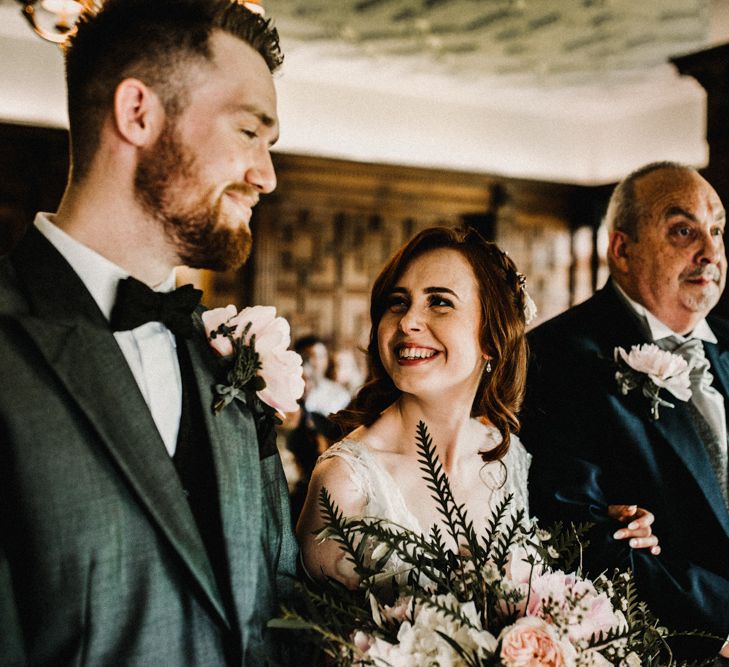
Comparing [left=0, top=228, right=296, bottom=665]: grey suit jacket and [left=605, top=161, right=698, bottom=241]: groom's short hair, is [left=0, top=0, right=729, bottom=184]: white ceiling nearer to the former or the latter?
[left=605, top=161, right=698, bottom=241]: groom's short hair

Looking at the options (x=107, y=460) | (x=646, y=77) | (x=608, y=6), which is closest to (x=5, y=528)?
(x=107, y=460)

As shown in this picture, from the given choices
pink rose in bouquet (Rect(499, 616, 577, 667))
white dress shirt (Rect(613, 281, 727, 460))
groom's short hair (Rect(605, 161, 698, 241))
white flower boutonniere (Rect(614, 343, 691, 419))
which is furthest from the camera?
groom's short hair (Rect(605, 161, 698, 241))

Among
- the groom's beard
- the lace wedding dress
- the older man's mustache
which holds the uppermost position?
the older man's mustache

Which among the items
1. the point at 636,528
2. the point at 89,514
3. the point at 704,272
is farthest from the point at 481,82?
the point at 89,514

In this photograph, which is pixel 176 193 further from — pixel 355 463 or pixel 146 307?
pixel 355 463

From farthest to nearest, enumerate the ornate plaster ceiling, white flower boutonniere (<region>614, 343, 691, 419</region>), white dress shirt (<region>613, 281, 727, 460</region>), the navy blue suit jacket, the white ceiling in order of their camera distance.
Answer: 1. the white ceiling
2. the ornate plaster ceiling
3. white dress shirt (<region>613, 281, 727, 460</region>)
4. white flower boutonniere (<region>614, 343, 691, 419</region>)
5. the navy blue suit jacket

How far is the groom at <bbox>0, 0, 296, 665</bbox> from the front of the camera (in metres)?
1.06

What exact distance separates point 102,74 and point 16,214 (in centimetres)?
553

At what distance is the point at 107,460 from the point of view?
111 cm

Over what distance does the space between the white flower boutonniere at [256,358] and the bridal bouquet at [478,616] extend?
0.21 m

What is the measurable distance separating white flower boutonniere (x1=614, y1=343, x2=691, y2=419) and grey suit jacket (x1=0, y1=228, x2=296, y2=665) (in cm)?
122

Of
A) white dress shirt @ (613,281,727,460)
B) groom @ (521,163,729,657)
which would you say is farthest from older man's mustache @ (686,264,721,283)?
white dress shirt @ (613,281,727,460)

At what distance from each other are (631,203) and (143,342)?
1.66 meters

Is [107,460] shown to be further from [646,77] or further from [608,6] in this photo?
[646,77]
